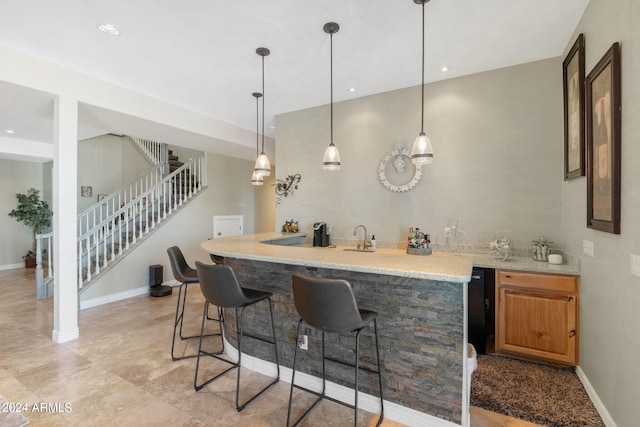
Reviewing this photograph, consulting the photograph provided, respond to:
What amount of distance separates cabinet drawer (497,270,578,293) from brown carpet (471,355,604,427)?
72 cm

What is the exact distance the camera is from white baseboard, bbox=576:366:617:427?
1934mm

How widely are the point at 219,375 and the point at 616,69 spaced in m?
3.63

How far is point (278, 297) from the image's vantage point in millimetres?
2562

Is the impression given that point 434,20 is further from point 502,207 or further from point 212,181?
point 212,181

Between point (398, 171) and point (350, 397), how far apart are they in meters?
2.61

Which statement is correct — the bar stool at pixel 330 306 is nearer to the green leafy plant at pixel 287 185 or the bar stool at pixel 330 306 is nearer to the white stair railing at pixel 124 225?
the green leafy plant at pixel 287 185

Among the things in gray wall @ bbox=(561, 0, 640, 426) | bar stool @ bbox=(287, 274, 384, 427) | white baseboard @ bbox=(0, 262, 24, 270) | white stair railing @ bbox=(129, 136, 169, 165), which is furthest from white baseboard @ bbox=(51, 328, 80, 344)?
white baseboard @ bbox=(0, 262, 24, 270)

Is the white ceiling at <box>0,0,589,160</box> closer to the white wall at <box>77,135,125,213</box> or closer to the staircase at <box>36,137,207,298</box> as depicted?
the staircase at <box>36,137,207,298</box>

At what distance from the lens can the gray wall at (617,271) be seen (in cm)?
168

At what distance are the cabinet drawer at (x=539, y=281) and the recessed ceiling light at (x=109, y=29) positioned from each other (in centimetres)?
410

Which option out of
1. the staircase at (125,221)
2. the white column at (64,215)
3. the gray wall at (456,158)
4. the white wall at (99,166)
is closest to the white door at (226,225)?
the staircase at (125,221)

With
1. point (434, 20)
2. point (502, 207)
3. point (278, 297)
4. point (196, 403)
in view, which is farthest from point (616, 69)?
point (196, 403)

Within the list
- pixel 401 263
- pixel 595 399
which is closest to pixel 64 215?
pixel 401 263

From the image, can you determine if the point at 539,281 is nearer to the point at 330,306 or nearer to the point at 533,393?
the point at 533,393
